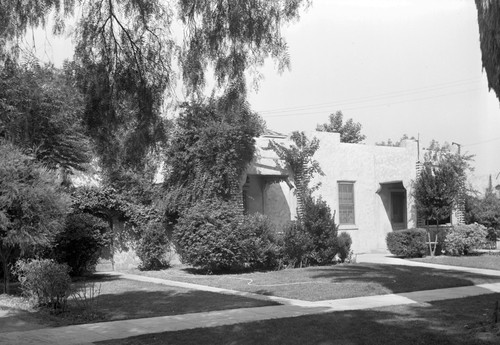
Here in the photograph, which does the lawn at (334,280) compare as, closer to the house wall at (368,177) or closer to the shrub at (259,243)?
the shrub at (259,243)

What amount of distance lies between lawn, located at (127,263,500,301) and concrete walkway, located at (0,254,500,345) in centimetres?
52

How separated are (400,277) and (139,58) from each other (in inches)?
383

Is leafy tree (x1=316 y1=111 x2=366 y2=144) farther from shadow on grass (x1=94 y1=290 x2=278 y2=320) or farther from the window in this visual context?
shadow on grass (x1=94 y1=290 x2=278 y2=320)

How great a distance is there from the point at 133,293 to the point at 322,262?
825 centimetres

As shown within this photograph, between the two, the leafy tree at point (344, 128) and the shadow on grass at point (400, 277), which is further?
the leafy tree at point (344, 128)

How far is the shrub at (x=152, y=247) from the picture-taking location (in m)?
19.6

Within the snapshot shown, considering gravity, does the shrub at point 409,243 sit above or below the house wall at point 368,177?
below

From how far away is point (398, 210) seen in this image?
26.9 m

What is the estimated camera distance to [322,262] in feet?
66.4

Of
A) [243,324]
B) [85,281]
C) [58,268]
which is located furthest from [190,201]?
[243,324]

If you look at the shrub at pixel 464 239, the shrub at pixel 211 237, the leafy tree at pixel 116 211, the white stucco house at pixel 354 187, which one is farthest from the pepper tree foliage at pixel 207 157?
the shrub at pixel 464 239

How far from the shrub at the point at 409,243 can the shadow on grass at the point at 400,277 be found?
3816 mm

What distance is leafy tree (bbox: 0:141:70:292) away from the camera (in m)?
12.9

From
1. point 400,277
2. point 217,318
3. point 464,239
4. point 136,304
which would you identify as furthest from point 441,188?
point 217,318
